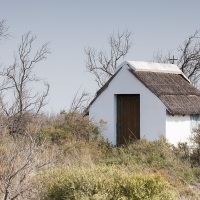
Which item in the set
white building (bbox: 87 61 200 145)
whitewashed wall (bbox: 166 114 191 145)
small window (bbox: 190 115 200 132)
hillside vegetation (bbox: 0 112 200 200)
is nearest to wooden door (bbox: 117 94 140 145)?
white building (bbox: 87 61 200 145)

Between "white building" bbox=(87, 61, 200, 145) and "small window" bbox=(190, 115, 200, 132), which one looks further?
"small window" bbox=(190, 115, 200, 132)

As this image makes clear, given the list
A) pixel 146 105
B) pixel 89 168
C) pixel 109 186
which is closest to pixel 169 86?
pixel 146 105

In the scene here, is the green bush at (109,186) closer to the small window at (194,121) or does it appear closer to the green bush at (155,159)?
the green bush at (155,159)

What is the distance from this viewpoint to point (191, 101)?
22.8 metres

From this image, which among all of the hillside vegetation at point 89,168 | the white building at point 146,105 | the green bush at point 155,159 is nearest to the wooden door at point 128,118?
the white building at point 146,105

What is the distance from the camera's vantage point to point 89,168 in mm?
11828

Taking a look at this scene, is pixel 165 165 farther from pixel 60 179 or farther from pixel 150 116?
pixel 60 179

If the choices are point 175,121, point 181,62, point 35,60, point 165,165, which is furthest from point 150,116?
point 181,62

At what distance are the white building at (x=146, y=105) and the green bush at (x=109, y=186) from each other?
1037cm

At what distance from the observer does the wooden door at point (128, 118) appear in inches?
900

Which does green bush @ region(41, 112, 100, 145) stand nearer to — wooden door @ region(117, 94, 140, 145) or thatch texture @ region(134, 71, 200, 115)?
wooden door @ region(117, 94, 140, 145)

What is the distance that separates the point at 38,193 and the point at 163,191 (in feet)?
8.98

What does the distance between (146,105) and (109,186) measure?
37.9ft

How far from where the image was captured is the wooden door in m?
22.9
